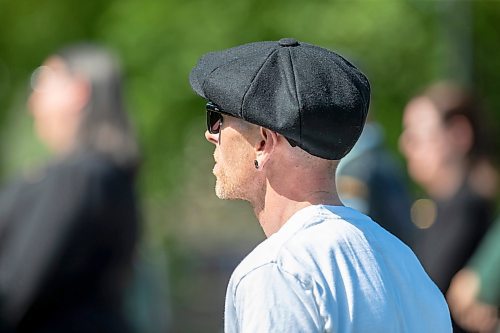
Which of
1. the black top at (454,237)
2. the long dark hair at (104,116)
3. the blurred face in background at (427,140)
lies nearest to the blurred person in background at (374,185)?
the black top at (454,237)

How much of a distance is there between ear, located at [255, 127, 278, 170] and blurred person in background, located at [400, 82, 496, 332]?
120 inches

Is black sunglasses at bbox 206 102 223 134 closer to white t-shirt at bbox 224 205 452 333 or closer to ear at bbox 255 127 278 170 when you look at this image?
ear at bbox 255 127 278 170

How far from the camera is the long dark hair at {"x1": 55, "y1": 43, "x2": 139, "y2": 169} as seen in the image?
4523mm

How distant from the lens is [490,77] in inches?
626

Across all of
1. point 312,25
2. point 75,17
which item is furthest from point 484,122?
point 75,17

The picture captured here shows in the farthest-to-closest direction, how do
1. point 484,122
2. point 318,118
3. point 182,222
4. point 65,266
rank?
1. point 182,222
2. point 484,122
3. point 65,266
4. point 318,118

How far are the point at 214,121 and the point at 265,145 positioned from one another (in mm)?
163

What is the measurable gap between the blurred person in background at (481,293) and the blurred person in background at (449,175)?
106mm

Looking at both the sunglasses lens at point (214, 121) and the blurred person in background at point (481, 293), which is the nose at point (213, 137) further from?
the blurred person in background at point (481, 293)

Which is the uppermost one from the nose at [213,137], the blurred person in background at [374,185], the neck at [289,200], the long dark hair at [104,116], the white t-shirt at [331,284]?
the nose at [213,137]

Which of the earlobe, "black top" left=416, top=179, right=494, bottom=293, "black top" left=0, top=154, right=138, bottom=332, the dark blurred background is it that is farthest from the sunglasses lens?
the dark blurred background

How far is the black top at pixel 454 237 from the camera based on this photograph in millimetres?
5418

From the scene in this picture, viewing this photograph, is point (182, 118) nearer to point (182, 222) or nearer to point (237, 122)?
point (182, 222)

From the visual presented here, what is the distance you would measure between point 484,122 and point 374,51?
332 inches
